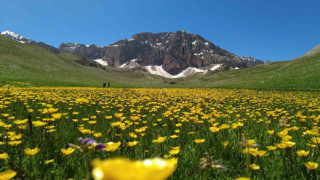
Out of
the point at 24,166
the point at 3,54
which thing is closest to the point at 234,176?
the point at 24,166

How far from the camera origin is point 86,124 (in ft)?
13.5

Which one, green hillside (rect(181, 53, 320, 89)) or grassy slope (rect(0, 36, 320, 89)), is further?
grassy slope (rect(0, 36, 320, 89))

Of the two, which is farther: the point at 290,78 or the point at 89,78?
the point at 89,78

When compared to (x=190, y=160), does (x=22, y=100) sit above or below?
above

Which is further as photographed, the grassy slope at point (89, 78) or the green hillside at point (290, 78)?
the grassy slope at point (89, 78)

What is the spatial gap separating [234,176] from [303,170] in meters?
0.85

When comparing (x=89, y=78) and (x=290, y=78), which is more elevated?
(x=89, y=78)

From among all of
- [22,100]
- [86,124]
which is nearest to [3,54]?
[22,100]

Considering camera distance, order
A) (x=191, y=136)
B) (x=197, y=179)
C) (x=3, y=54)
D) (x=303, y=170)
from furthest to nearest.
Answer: (x=3, y=54) < (x=191, y=136) < (x=303, y=170) < (x=197, y=179)

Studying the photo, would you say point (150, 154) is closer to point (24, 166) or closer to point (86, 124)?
point (24, 166)

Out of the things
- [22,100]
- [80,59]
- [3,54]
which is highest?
[80,59]

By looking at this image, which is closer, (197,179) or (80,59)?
(197,179)

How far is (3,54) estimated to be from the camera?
51.7m

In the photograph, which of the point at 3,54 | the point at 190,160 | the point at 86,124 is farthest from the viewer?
the point at 3,54
